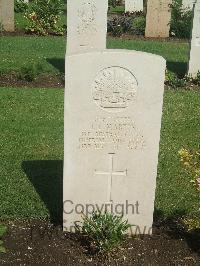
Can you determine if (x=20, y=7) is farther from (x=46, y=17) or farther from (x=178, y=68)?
(x=178, y=68)

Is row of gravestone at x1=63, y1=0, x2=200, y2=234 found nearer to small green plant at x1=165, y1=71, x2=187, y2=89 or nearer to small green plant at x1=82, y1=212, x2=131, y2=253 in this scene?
small green plant at x1=82, y1=212, x2=131, y2=253

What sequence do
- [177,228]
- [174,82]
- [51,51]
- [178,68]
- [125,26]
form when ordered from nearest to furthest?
[177,228], [174,82], [178,68], [51,51], [125,26]

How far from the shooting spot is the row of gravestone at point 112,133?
13.1 ft

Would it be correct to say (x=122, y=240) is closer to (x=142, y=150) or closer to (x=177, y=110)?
(x=142, y=150)

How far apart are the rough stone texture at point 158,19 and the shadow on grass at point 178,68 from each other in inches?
178

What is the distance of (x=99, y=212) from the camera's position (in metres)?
4.37

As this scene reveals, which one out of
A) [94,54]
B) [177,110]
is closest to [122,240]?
[94,54]

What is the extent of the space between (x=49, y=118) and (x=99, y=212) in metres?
3.95

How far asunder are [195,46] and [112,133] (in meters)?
7.39

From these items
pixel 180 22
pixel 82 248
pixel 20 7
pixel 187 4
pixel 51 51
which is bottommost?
pixel 82 248

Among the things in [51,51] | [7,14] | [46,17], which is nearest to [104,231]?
[51,51]

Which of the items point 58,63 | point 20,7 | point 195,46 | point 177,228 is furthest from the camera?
point 20,7

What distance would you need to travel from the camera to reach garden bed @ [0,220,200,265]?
417 cm

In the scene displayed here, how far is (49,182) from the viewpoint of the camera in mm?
5699
